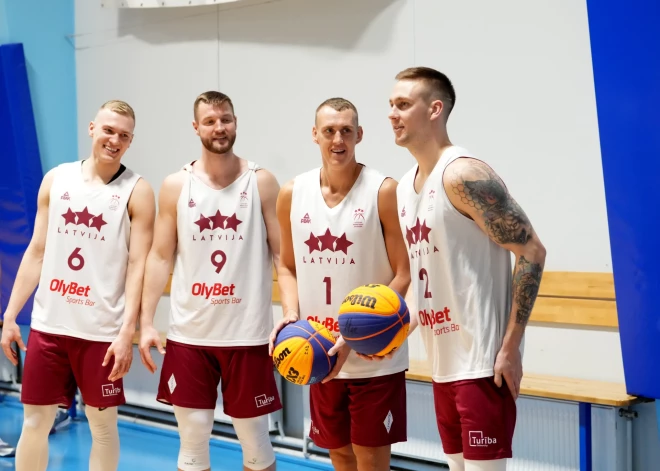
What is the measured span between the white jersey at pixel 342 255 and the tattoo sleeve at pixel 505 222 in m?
0.74

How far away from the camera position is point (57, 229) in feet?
13.6

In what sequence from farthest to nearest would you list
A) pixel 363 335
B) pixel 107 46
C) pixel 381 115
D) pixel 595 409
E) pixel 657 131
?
1. pixel 107 46
2. pixel 381 115
3. pixel 595 409
4. pixel 657 131
5. pixel 363 335

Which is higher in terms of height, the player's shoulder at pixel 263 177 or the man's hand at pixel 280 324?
the player's shoulder at pixel 263 177

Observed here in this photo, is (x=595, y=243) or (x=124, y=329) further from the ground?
(x=595, y=243)

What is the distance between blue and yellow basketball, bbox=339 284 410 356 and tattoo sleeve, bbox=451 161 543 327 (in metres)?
0.48

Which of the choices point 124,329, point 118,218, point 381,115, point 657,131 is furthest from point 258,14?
point 657,131

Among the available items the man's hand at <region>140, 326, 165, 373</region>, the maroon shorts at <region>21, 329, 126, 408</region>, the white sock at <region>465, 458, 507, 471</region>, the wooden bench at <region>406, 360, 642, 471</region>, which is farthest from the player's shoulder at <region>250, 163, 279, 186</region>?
the wooden bench at <region>406, 360, 642, 471</region>

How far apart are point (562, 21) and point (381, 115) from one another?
1428 mm

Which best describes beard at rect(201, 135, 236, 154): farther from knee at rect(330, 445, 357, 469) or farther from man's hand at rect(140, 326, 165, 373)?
knee at rect(330, 445, 357, 469)

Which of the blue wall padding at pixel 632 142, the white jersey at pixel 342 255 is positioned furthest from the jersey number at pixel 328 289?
the blue wall padding at pixel 632 142

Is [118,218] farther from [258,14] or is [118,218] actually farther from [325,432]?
[258,14]

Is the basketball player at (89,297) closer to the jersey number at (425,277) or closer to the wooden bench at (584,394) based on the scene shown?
the jersey number at (425,277)

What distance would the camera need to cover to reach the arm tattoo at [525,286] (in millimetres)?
2812

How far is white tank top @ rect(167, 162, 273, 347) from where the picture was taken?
3859 mm
